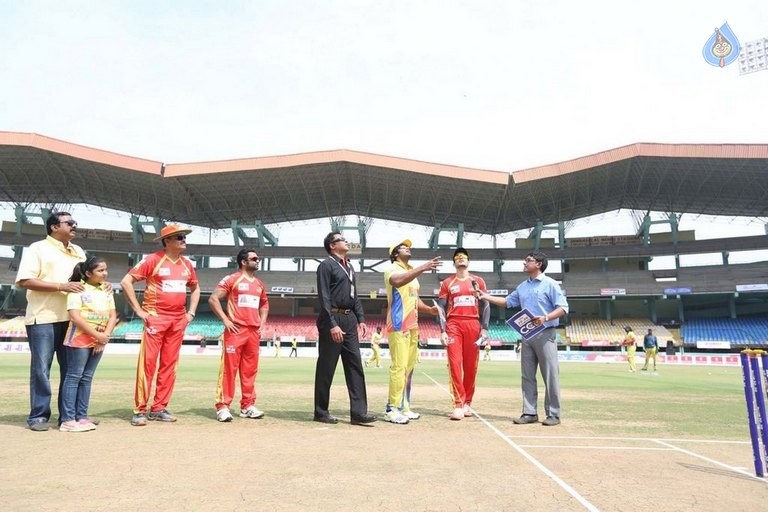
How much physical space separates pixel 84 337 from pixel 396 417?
330cm

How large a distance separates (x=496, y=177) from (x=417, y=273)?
34.8 m

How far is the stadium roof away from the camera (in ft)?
123

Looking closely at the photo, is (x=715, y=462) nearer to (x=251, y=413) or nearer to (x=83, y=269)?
(x=251, y=413)

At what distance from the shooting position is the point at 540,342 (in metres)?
6.29

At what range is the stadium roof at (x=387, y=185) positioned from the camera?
37.4 meters

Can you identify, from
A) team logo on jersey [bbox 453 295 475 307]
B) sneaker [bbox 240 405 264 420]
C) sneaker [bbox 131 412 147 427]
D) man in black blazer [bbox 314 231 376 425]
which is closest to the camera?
sneaker [bbox 131 412 147 427]

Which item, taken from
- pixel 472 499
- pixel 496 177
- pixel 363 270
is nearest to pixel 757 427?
pixel 472 499

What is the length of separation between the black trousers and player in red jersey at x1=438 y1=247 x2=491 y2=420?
120 centimetres

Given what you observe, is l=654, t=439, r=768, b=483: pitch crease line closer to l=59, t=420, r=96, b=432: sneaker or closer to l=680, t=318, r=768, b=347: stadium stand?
l=59, t=420, r=96, b=432: sneaker

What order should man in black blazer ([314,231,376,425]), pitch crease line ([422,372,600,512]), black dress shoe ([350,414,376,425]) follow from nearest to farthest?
pitch crease line ([422,372,600,512]), black dress shoe ([350,414,376,425]), man in black blazer ([314,231,376,425])

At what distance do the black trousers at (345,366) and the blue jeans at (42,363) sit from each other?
254 centimetres

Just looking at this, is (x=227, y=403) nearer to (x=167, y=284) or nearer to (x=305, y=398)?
(x=167, y=284)

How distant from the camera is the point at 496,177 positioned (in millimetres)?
38938

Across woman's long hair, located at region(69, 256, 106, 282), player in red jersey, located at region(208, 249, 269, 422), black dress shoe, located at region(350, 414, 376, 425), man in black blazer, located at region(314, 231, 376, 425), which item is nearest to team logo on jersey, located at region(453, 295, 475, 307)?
man in black blazer, located at region(314, 231, 376, 425)
